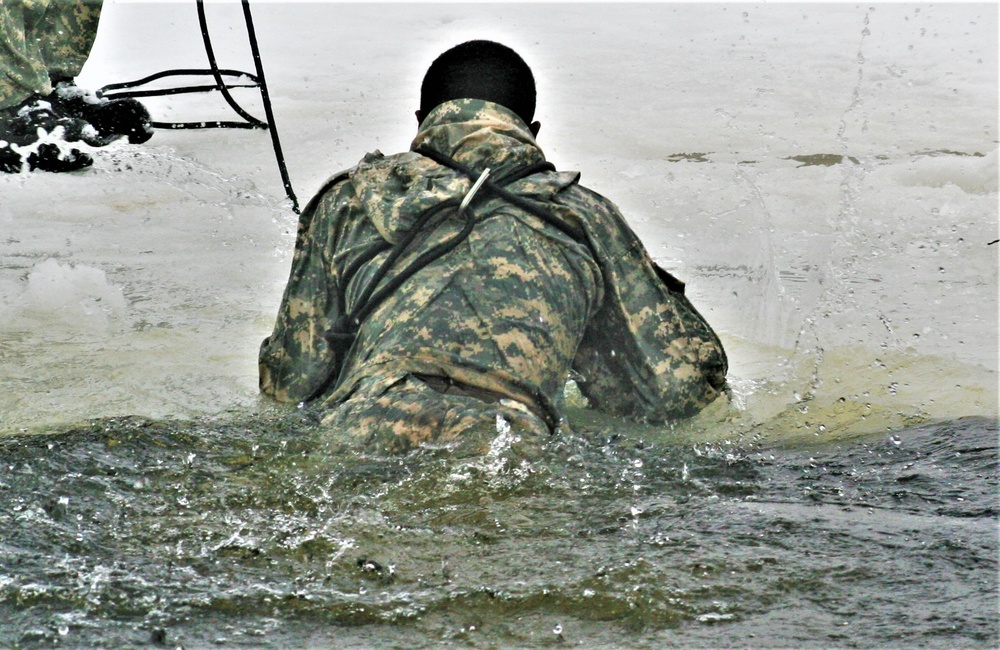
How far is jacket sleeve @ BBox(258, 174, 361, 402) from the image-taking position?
346cm

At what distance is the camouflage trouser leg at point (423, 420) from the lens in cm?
287

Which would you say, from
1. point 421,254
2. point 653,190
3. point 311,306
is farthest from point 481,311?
point 653,190

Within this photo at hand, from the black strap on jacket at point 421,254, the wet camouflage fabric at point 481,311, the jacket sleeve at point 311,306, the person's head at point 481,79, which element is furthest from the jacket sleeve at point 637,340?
the jacket sleeve at point 311,306

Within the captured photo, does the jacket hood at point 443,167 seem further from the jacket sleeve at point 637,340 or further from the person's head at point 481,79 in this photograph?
the jacket sleeve at point 637,340

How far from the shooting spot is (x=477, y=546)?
2529mm

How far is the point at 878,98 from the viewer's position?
9.46 meters

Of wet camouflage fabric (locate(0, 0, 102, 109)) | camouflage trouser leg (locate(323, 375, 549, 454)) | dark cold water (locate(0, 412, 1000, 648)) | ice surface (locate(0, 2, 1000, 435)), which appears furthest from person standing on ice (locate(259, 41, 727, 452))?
wet camouflage fabric (locate(0, 0, 102, 109))

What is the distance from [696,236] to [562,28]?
18.2 feet

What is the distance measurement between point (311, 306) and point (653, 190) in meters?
4.26

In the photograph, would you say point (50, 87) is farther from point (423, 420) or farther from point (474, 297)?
point (423, 420)

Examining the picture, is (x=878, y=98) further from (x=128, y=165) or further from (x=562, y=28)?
(x=128, y=165)

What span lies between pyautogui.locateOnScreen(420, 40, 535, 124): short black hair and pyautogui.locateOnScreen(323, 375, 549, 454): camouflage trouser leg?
998 millimetres

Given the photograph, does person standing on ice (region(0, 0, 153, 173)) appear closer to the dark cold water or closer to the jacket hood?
the jacket hood

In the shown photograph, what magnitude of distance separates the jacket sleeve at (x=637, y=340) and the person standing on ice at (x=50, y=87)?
3484 mm
